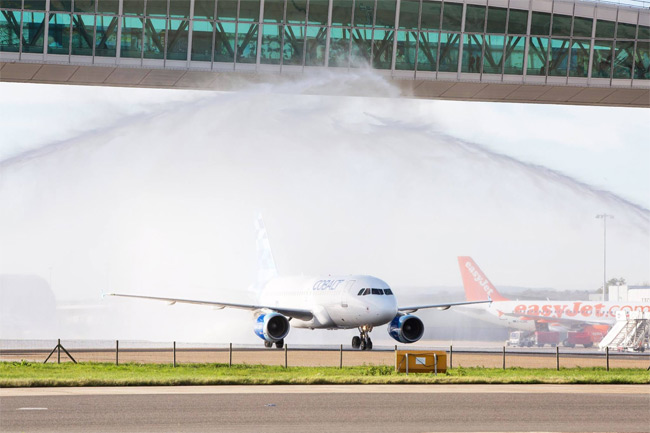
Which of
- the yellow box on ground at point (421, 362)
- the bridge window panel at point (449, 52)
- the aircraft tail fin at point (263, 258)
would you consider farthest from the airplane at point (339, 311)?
the bridge window panel at point (449, 52)

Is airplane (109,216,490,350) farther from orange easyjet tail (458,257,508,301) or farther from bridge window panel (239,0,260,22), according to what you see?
orange easyjet tail (458,257,508,301)

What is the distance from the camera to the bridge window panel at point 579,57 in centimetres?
7619

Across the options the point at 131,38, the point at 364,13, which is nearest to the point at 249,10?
the point at 364,13

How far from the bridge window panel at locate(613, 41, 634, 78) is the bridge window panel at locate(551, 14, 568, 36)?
13.5 feet

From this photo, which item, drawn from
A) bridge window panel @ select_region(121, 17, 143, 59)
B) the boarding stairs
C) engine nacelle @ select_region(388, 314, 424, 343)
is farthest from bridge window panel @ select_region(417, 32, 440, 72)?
the boarding stairs

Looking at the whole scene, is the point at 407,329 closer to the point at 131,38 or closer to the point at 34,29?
the point at 131,38

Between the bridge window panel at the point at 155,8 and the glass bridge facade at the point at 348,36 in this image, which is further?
the bridge window panel at the point at 155,8

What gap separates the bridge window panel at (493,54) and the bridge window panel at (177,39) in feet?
71.9

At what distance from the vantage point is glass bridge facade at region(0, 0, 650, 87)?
69625 mm

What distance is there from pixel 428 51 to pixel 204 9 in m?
16.5

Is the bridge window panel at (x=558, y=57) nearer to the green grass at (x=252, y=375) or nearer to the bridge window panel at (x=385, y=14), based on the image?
the bridge window panel at (x=385, y=14)

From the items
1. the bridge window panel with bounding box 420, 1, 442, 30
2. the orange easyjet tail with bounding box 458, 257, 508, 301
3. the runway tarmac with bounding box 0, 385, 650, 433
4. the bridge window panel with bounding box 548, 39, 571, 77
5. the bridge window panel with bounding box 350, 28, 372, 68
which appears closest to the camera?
the runway tarmac with bounding box 0, 385, 650, 433

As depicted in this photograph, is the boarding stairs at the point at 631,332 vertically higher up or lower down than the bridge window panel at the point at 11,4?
lower down

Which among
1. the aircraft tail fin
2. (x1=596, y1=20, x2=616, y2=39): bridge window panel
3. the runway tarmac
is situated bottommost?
the runway tarmac
